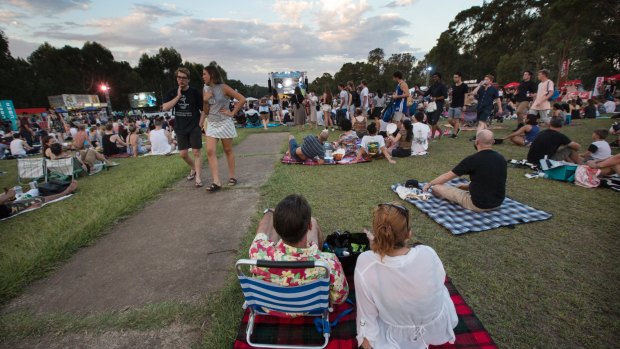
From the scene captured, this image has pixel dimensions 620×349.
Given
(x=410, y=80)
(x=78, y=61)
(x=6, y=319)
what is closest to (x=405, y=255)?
(x=6, y=319)

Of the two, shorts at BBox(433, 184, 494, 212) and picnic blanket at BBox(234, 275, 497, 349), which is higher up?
shorts at BBox(433, 184, 494, 212)

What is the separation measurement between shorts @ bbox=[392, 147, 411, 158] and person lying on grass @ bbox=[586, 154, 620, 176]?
12.1 ft

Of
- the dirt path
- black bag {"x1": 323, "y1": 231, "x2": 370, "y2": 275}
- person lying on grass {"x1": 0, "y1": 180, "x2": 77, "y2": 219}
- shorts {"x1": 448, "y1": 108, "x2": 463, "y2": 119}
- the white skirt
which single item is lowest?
the dirt path

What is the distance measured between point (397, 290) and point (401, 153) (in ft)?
21.3

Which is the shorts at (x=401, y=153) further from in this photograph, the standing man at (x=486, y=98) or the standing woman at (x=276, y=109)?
the standing woman at (x=276, y=109)

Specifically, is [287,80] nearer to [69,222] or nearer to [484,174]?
[69,222]

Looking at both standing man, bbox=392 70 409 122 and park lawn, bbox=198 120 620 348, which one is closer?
park lawn, bbox=198 120 620 348

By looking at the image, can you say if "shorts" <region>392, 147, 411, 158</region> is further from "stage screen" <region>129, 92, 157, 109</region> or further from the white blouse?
"stage screen" <region>129, 92, 157, 109</region>

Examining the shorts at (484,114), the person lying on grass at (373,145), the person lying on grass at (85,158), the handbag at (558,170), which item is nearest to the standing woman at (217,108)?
the person lying on grass at (373,145)

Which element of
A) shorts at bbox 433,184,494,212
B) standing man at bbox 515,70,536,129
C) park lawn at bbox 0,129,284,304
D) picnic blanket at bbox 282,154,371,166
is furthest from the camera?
standing man at bbox 515,70,536,129

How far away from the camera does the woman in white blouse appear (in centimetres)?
176

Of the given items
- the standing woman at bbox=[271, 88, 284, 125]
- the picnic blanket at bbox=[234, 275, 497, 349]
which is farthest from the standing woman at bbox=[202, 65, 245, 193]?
the standing woman at bbox=[271, 88, 284, 125]

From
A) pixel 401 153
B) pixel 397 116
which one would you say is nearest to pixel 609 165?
pixel 401 153

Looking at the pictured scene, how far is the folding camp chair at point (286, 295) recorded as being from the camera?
1.80 meters
